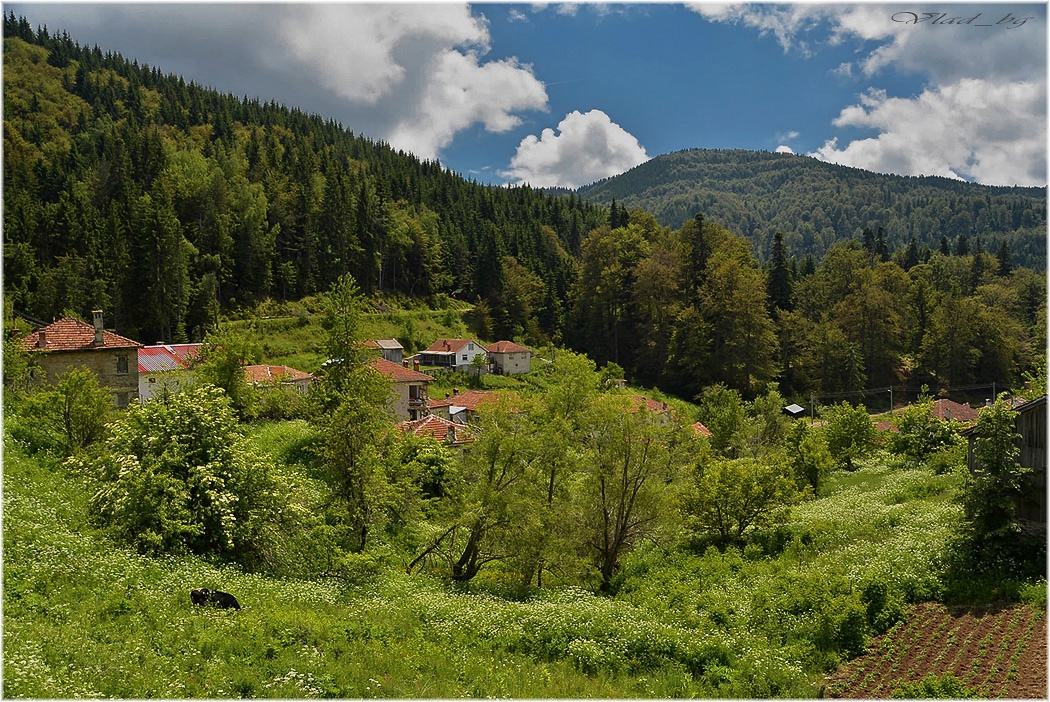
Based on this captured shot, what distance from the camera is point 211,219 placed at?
7212 centimetres

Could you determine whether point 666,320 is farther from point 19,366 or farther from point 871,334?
point 19,366

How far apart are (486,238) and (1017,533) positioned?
268ft

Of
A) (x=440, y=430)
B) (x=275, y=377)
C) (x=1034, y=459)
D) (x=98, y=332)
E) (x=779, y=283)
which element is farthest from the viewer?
(x=779, y=283)

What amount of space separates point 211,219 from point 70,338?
46935mm

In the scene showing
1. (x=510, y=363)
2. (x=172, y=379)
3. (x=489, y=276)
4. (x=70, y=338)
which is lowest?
(x=172, y=379)

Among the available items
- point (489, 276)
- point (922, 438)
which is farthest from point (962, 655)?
point (489, 276)

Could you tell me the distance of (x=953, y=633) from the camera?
12.1 metres

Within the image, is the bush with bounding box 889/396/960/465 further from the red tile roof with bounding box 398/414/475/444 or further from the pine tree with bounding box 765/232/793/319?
the pine tree with bounding box 765/232/793/319

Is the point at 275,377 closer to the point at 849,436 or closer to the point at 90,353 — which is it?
the point at 90,353

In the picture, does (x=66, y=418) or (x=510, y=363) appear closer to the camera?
(x=66, y=418)

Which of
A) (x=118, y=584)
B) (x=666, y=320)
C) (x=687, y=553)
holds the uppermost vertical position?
(x=666, y=320)

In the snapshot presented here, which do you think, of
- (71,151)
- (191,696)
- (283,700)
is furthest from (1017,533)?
(71,151)

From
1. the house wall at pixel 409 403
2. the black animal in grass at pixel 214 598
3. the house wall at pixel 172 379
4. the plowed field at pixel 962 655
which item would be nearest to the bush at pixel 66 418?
the house wall at pixel 172 379

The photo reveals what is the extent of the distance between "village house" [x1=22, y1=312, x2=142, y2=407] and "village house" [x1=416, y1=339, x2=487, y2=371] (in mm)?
34853
